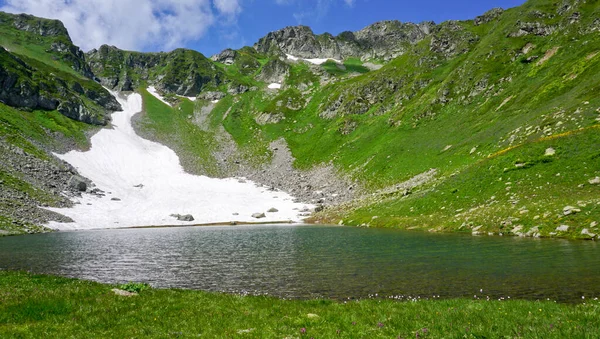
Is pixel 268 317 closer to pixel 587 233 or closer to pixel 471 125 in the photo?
pixel 587 233

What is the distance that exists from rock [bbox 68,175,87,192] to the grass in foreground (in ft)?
306

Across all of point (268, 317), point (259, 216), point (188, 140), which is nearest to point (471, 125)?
point (259, 216)

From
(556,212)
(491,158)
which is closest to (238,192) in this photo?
(491,158)

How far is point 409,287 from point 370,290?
8.42 feet

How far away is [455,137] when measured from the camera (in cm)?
9088

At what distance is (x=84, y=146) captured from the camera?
138 meters

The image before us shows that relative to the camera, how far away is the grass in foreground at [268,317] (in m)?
11.3

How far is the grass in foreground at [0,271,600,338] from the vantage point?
11.3m

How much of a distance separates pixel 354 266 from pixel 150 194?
328 ft

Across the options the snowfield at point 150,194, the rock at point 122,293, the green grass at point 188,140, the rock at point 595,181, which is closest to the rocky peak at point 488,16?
the snowfield at point 150,194

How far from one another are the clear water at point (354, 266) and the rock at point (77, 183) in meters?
57.6

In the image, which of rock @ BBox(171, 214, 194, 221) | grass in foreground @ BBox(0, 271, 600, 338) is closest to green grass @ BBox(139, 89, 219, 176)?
rock @ BBox(171, 214, 194, 221)

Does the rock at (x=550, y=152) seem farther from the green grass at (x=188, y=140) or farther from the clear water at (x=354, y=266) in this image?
the green grass at (x=188, y=140)

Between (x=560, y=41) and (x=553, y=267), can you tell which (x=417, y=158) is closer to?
(x=560, y=41)
